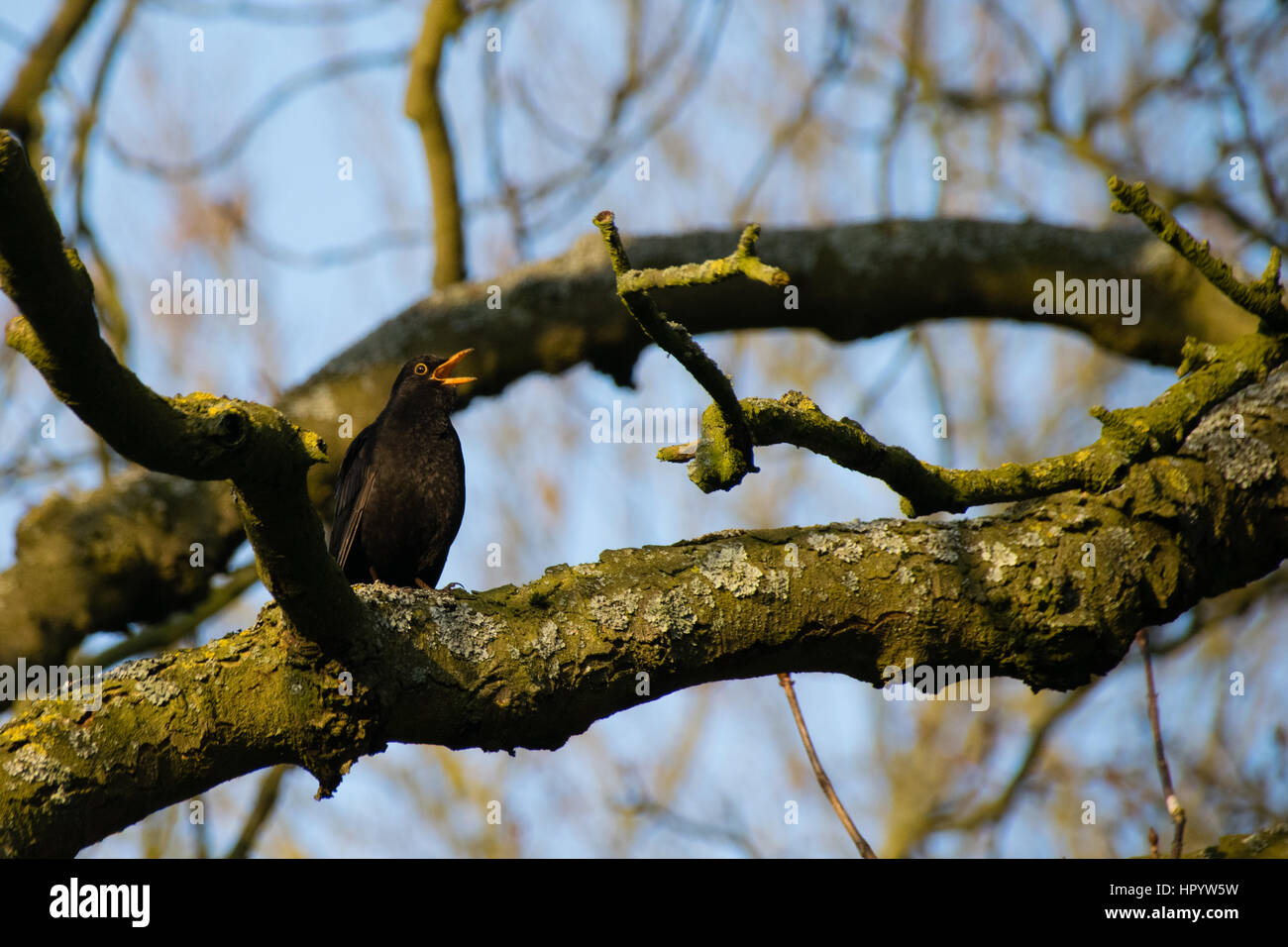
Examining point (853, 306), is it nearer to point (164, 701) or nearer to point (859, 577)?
point (859, 577)

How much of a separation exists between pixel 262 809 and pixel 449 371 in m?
1.92

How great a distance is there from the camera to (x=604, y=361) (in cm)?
470

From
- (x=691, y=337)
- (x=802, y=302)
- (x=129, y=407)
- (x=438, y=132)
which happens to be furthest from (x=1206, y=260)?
(x=438, y=132)

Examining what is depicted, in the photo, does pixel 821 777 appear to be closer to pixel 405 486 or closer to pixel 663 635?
pixel 663 635

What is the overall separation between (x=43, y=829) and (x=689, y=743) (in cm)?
1026

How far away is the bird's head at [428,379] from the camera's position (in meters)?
4.62

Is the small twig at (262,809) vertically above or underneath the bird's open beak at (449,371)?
underneath

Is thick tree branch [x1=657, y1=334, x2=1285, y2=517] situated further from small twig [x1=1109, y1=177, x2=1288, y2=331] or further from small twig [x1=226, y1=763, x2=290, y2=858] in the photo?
small twig [x1=226, y1=763, x2=290, y2=858]

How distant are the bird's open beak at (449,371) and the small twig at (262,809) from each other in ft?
5.51

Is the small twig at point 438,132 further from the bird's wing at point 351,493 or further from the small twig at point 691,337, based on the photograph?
the small twig at point 691,337

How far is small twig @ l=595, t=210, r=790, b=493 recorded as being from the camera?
1916 mm

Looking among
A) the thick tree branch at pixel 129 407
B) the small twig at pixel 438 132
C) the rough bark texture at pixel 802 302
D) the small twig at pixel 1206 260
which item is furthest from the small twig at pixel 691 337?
the small twig at pixel 438 132

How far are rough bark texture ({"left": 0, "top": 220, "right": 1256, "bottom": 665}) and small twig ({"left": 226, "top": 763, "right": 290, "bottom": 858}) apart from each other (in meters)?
1.12
